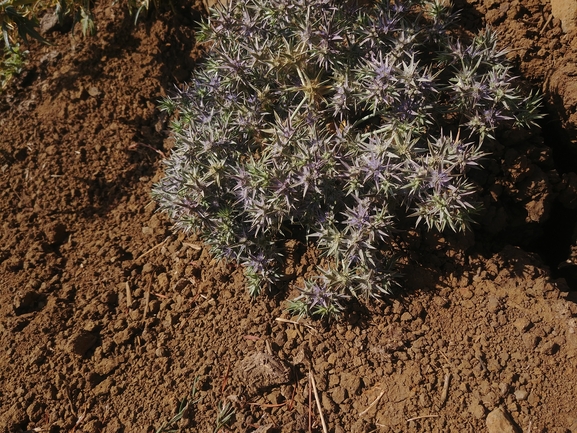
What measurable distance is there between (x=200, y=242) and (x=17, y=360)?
1213mm

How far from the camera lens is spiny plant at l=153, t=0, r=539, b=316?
2635mm

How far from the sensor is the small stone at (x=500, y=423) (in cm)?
251

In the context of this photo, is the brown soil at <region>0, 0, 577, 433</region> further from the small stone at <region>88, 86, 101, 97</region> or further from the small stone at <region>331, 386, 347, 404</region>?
the small stone at <region>88, 86, 101, 97</region>

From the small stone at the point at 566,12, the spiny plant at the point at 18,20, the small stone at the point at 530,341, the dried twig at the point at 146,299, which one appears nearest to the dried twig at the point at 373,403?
the small stone at the point at 530,341

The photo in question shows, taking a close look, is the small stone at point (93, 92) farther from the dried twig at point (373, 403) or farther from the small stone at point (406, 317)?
the dried twig at point (373, 403)

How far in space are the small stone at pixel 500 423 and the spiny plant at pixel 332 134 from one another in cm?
77

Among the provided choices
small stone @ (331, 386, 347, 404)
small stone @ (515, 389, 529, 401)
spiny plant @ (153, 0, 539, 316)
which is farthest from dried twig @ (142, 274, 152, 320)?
small stone @ (515, 389, 529, 401)

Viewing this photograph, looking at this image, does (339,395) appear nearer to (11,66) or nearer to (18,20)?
(18,20)

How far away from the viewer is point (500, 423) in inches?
99.3

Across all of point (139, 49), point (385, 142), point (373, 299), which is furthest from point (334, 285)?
point (139, 49)

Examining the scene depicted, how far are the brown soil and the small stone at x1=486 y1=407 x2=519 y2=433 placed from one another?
33 mm

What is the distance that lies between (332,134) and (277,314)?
1.04m

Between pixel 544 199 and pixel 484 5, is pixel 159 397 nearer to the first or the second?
pixel 544 199

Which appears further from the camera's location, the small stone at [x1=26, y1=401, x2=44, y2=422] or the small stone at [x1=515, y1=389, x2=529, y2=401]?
the small stone at [x1=26, y1=401, x2=44, y2=422]
